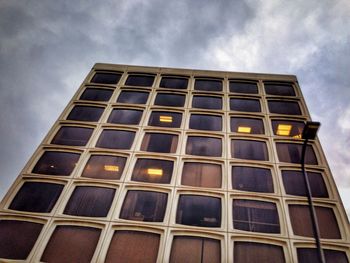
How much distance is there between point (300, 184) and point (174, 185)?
25.4 ft

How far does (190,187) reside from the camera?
1520 cm

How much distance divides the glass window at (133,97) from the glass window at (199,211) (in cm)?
1037

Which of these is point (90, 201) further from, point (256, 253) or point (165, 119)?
point (256, 253)

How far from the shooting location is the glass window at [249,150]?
17.4 meters

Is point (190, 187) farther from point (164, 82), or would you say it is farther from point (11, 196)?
point (164, 82)

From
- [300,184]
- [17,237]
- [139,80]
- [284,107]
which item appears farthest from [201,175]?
[139,80]

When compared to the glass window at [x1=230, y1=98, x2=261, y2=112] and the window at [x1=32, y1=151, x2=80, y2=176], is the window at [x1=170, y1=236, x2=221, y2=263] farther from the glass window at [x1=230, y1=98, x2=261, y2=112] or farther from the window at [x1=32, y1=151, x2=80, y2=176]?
the glass window at [x1=230, y1=98, x2=261, y2=112]

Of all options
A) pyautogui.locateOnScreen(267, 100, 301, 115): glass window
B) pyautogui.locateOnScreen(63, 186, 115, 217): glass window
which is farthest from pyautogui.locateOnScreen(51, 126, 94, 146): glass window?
pyautogui.locateOnScreen(267, 100, 301, 115): glass window

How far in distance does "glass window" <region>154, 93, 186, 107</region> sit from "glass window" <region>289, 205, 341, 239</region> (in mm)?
11912

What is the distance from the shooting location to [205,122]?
2014 centimetres

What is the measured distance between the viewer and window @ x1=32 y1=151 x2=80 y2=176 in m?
16.5

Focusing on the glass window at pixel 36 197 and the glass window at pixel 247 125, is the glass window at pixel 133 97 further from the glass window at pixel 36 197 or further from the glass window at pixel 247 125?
the glass window at pixel 36 197

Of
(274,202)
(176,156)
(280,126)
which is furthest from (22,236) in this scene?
(280,126)

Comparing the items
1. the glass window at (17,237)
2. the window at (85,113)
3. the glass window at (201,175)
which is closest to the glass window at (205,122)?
the glass window at (201,175)
